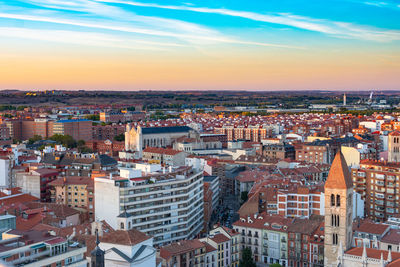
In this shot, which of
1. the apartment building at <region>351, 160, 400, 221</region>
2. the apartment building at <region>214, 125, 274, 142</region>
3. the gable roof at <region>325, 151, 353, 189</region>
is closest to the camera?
the gable roof at <region>325, 151, 353, 189</region>

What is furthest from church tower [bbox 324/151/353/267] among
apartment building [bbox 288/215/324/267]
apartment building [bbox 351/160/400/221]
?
apartment building [bbox 351/160/400/221]

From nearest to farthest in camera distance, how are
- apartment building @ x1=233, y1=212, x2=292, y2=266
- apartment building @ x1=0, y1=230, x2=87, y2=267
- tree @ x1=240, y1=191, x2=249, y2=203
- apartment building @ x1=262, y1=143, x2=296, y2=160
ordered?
apartment building @ x1=0, y1=230, x2=87, y2=267
apartment building @ x1=233, y1=212, x2=292, y2=266
tree @ x1=240, y1=191, x2=249, y2=203
apartment building @ x1=262, y1=143, x2=296, y2=160

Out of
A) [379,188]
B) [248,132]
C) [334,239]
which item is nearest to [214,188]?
[379,188]

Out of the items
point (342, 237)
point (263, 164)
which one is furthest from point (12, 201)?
point (263, 164)

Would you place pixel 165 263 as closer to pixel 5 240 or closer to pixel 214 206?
pixel 5 240

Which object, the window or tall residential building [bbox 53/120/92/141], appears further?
tall residential building [bbox 53/120/92/141]

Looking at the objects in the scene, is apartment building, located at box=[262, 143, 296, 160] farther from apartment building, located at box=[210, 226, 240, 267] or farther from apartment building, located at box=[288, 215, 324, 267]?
apartment building, located at box=[210, 226, 240, 267]

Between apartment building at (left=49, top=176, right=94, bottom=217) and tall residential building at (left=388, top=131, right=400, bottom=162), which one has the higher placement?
tall residential building at (left=388, top=131, right=400, bottom=162)

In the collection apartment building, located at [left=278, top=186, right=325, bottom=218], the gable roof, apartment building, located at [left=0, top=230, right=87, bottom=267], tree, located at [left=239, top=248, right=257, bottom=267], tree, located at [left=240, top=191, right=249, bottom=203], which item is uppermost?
the gable roof
